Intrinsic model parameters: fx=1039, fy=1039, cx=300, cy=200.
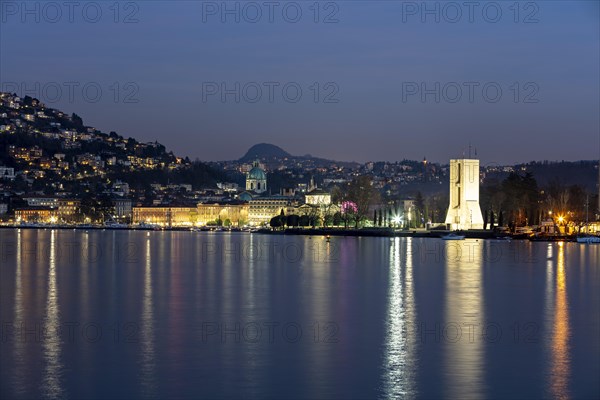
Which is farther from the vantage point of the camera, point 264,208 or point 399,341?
point 264,208

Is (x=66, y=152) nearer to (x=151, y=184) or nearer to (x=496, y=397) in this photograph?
(x=151, y=184)

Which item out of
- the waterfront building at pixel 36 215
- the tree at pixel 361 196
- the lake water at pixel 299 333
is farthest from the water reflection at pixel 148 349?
the waterfront building at pixel 36 215

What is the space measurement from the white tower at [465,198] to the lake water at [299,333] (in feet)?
81.2

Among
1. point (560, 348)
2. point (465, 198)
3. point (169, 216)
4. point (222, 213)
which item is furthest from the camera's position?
point (222, 213)

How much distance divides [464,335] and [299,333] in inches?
76.5

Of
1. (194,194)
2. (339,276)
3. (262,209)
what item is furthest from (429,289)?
(194,194)

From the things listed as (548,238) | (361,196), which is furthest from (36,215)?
(548,238)

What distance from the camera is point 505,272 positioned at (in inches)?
878

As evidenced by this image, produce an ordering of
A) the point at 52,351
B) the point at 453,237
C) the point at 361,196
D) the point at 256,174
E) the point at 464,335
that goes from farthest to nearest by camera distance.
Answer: the point at 256,174 → the point at 361,196 → the point at 453,237 → the point at 464,335 → the point at 52,351

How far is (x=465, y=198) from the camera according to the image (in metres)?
47.3

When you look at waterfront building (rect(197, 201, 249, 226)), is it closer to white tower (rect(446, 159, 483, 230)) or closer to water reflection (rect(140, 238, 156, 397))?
white tower (rect(446, 159, 483, 230))

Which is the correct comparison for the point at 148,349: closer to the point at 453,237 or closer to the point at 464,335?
the point at 464,335

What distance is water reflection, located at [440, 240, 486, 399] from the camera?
9367 millimetres

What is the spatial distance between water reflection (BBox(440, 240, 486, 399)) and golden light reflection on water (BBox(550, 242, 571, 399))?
0.67 m
